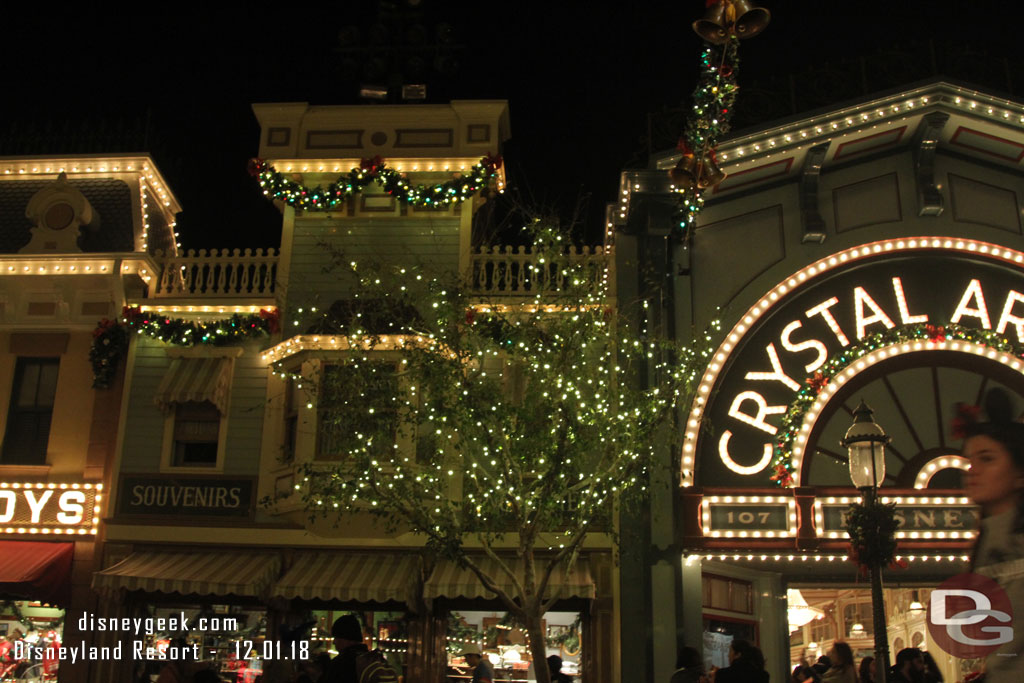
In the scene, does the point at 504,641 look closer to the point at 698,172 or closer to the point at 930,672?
the point at 930,672

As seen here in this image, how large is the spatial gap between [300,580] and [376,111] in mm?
8811

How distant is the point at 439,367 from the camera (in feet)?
46.4

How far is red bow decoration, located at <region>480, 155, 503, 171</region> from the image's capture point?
18562mm

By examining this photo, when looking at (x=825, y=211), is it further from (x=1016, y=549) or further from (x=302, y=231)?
(x=1016, y=549)

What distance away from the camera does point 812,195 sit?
18.0 m

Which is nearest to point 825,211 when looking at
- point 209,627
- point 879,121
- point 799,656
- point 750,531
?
point 879,121

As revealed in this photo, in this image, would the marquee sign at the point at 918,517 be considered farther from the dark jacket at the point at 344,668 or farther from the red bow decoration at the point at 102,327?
the red bow decoration at the point at 102,327

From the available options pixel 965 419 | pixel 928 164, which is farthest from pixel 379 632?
pixel 965 419

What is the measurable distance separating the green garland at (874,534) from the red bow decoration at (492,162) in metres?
9.45

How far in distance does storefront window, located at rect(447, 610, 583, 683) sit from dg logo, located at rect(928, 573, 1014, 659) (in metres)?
12.4

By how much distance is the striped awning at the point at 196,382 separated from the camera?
17844 millimetres

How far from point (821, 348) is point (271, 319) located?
377 inches

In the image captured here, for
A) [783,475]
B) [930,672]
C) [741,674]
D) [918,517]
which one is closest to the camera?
[741,674]

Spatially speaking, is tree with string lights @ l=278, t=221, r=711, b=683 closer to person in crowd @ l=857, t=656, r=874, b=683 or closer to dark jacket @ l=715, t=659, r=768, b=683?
dark jacket @ l=715, t=659, r=768, b=683
